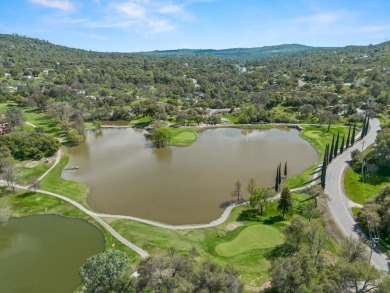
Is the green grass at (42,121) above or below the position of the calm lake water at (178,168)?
above

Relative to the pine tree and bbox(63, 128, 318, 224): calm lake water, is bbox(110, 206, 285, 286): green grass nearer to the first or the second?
the pine tree

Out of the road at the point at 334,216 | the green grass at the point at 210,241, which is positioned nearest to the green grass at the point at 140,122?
the road at the point at 334,216

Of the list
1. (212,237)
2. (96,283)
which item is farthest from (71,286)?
(212,237)

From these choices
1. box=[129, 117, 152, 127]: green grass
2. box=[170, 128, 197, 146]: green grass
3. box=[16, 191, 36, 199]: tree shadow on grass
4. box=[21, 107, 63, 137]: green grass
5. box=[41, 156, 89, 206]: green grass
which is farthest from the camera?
box=[129, 117, 152, 127]: green grass

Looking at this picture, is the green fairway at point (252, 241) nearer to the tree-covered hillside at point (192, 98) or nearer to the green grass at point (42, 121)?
the tree-covered hillside at point (192, 98)

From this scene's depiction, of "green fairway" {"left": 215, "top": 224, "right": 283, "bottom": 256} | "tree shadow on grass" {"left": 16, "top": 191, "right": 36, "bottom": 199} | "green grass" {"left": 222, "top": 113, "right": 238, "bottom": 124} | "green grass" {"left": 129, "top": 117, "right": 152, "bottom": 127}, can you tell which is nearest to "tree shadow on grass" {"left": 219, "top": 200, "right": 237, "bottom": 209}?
"green fairway" {"left": 215, "top": 224, "right": 283, "bottom": 256}

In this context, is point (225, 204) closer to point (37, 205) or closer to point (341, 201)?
point (341, 201)
